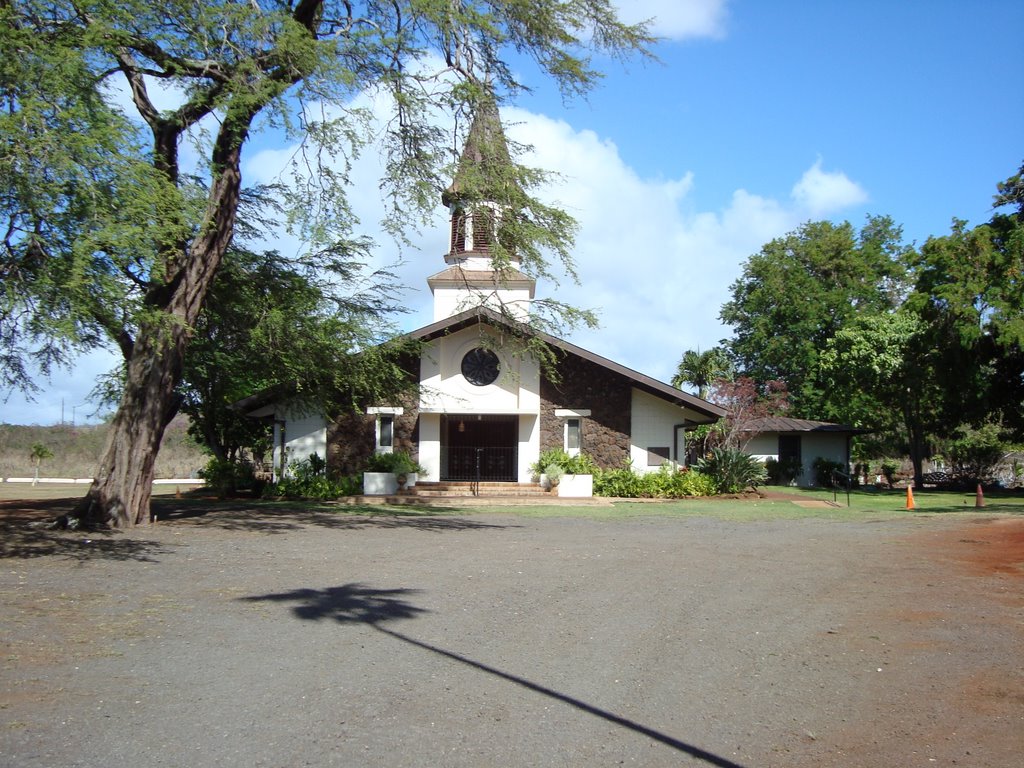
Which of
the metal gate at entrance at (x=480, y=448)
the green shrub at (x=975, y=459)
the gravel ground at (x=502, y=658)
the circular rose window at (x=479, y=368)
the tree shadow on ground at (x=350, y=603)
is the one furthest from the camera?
the green shrub at (x=975, y=459)

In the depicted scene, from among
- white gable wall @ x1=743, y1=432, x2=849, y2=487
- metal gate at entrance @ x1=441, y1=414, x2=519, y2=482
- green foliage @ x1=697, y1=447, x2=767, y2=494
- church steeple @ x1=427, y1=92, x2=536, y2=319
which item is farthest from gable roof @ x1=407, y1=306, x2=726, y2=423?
white gable wall @ x1=743, y1=432, x2=849, y2=487

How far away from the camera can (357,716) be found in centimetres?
570

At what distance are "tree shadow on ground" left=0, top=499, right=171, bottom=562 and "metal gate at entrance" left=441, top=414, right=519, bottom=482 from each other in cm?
1443

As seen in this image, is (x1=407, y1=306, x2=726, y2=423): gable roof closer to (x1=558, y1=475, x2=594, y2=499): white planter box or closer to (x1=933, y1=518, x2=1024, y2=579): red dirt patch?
(x1=558, y1=475, x2=594, y2=499): white planter box

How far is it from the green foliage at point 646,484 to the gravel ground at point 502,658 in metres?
14.1

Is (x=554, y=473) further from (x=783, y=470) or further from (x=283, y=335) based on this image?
(x=783, y=470)

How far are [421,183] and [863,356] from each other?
31.5 meters

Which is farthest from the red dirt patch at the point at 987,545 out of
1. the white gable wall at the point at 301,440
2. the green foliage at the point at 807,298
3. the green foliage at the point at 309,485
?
the green foliage at the point at 807,298

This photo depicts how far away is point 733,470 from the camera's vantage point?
2931 centimetres

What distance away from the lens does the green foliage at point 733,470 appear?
29266mm

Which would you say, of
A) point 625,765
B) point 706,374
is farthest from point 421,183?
point 706,374

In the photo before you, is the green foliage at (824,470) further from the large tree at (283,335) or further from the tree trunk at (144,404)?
the tree trunk at (144,404)

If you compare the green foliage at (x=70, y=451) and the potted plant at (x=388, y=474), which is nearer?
the potted plant at (x=388, y=474)

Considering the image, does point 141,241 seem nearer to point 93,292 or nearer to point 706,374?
point 93,292
